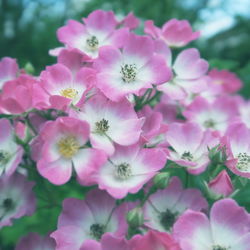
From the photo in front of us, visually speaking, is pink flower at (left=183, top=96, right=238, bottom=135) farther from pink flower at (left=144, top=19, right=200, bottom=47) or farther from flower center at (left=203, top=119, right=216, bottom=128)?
pink flower at (left=144, top=19, right=200, bottom=47)

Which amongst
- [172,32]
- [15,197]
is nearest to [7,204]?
[15,197]

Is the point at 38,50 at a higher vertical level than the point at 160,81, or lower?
lower

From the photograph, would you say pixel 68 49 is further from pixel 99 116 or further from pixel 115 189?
pixel 115 189

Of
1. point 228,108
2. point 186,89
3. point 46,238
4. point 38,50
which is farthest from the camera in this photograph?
point 38,50

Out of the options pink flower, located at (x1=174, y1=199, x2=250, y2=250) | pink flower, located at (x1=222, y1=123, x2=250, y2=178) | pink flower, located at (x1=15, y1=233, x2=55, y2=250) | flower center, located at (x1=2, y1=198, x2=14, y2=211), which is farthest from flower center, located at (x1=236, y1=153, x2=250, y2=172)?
flower center, located at (x1=2, y1=198, x2=14, y2=211)

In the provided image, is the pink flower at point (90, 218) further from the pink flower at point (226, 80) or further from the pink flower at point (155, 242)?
the pink flower at point (226, 80)

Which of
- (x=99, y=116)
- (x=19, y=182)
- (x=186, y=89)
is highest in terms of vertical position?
(x=99, y=116)

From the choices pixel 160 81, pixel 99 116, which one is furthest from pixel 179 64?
pixel 99 116
